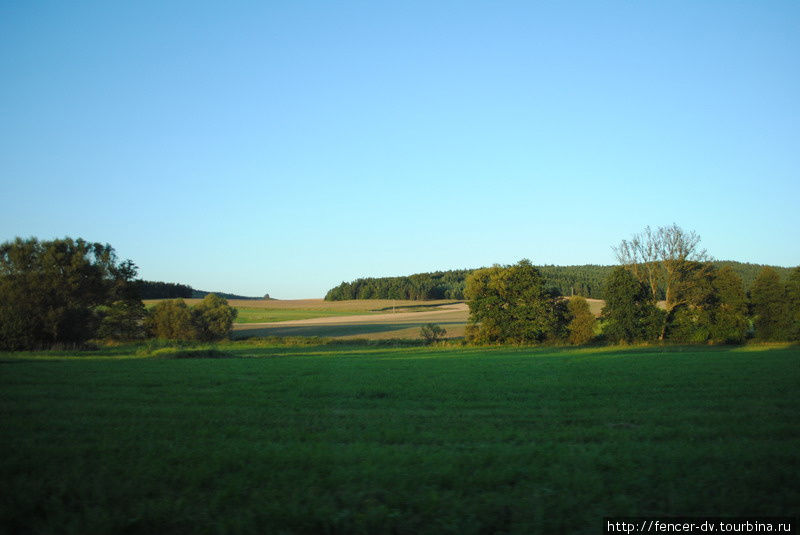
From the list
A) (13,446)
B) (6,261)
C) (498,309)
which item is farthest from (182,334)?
(13,446)

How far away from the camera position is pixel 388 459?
659cm

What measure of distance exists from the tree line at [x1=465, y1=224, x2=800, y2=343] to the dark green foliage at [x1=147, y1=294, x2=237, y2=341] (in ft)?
99.5

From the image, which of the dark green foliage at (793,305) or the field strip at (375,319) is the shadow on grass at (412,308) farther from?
the dark green foliage at (793,305)

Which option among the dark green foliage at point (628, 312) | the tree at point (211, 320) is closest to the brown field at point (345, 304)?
the tree at point (211, 320)

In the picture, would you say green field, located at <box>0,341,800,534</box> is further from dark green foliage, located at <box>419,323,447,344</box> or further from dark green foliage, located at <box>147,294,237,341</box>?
dark green foliage, located at <box>147,294,237,341</box>

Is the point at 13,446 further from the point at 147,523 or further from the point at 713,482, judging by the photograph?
the point at 713,482

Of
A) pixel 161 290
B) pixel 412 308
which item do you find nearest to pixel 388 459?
pixel 412 308

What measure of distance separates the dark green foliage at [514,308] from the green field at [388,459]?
37.5 meters

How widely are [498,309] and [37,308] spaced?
41.3 meters

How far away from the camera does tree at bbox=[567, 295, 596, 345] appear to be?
165ft

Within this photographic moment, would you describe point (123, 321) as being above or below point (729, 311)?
below

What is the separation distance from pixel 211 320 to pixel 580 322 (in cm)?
4332

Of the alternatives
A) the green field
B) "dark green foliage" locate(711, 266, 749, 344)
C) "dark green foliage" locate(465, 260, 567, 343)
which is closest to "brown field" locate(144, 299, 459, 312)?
"dark green foliage" locate(465, 260, 567, 343)

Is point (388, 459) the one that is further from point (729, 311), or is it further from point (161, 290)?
point (161, 290)
